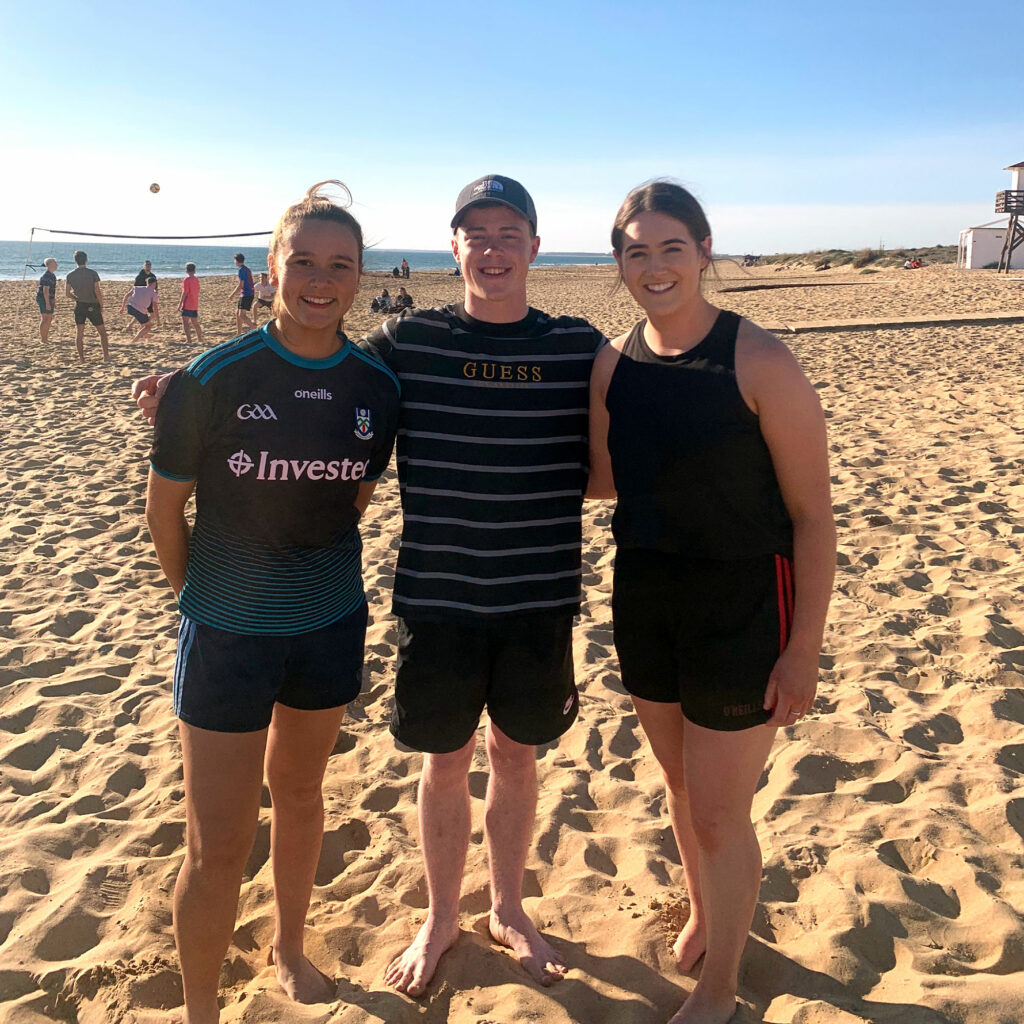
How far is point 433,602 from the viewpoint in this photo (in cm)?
222

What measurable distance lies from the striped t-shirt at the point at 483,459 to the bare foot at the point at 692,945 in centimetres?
102

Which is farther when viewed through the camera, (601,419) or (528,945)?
(528,945)

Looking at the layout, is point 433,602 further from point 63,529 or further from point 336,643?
point 63,529

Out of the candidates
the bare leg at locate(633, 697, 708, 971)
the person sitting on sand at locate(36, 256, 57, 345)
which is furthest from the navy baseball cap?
the person sitting on sand at locate(36, 256, 57, 345)

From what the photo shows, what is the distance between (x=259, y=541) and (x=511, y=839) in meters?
1.21

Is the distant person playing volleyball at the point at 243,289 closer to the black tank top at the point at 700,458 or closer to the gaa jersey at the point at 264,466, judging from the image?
the gaa jersey at the point at 264,466

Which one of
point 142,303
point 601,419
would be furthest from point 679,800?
point 142,303

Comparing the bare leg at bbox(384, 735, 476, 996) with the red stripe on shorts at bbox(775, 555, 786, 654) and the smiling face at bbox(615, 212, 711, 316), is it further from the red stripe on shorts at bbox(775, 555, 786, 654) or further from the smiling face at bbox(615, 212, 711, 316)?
the smiling face at bbox(615, 212, 711, 316)

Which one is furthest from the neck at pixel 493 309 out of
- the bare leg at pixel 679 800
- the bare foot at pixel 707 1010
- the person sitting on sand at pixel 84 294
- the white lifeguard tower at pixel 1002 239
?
the white lifeguard tower at pixel 1002 239

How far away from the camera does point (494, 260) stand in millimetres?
2201

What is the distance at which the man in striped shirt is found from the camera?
221cm

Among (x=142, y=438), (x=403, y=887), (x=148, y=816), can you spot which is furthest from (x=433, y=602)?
(x=142, y=438)

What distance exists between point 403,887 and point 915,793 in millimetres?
1916

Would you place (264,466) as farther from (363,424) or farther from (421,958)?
(421,958)
